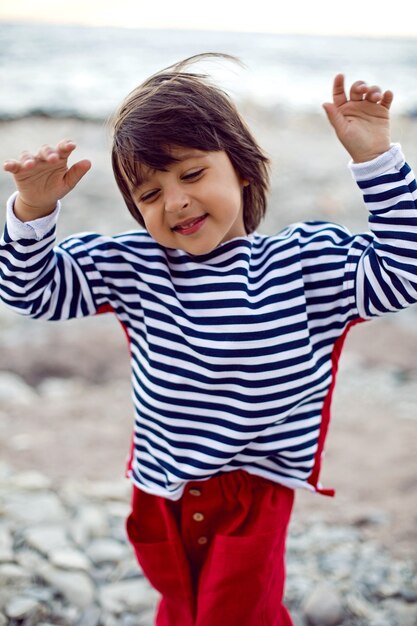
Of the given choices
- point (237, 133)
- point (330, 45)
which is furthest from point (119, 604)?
point (330, 45)

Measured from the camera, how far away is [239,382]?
159cm

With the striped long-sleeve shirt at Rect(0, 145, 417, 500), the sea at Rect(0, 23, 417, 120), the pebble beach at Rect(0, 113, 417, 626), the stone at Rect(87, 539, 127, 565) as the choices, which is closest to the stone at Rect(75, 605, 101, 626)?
the pebble beach at Rect(0, 113, 417, 626)

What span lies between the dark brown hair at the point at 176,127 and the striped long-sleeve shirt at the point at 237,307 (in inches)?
7.7

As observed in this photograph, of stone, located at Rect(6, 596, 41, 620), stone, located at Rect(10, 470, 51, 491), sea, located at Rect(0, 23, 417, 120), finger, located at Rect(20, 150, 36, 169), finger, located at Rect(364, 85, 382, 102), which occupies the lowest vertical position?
stone, located at Rect(6, 596, 41, 620)

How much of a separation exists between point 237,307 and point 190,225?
0.22m

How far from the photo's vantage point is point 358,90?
1.52 meters

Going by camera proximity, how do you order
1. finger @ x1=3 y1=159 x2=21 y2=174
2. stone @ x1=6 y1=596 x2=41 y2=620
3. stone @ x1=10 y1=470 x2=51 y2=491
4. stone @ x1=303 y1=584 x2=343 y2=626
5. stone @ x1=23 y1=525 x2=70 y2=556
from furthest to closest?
1. stone @ x1=10 y1=470 x2=51 y2=491
2. stone @ x1=23 y1=525 x2=70 y2=556
3. stone @ x1=303 y1=584 x2=343 y2=626
4. stone @ x1=6 y1=596 x2=41 y2=620
5. finger @ x1=3 y1=159 x2=21 y2=174

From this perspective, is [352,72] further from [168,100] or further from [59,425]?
[168,100]

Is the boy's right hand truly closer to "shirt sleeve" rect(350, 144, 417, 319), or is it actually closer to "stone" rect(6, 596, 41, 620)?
"shirt sleeve" rect(350, 144, 417, 319)

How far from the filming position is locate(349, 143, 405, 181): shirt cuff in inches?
59.4

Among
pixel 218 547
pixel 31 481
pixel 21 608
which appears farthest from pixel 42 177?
pixel 31 481

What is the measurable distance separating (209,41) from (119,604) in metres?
36.5

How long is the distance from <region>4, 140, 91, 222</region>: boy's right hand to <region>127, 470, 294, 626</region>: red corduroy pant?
764 mm

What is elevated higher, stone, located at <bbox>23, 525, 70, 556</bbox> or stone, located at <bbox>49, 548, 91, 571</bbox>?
stone, located at <bbox>23, 525, 70, 556</bbox>
